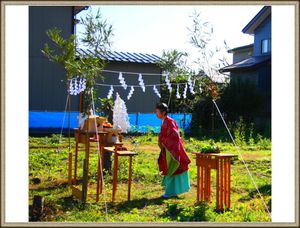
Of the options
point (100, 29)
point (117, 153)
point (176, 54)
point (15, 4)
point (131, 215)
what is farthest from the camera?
point (176, 54)

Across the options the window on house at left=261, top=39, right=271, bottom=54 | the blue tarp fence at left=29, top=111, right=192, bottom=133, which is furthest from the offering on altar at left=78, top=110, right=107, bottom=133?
the window on house at left=261, top=39, right=271, bottom=54

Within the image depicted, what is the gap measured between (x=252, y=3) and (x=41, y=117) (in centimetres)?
1329

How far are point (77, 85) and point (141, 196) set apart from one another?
6.44 ft

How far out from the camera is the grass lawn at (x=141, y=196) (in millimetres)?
5774

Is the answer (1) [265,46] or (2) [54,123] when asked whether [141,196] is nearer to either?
(2) [54,123]

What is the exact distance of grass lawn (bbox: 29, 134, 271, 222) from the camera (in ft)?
18.9

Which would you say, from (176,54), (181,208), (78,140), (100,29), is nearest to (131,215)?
(181,208)

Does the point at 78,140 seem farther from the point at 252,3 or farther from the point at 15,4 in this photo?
the point at 252,3

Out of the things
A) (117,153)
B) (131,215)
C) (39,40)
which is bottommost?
(131,215)

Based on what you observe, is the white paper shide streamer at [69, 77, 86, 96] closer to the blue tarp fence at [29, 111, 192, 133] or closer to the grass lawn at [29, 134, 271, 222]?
the grass lawn at [29, 134, 271, 222]

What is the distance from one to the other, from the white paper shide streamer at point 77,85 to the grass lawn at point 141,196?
160 centimetres

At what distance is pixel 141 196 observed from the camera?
720 centimetres

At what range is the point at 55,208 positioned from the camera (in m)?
6.07

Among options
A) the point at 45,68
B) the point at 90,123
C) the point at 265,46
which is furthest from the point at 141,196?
the point at 265,46
